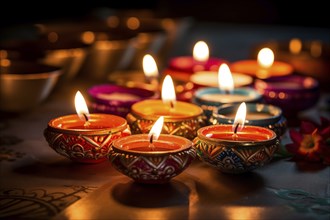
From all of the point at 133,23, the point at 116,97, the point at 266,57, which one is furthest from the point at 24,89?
the point at 133,23

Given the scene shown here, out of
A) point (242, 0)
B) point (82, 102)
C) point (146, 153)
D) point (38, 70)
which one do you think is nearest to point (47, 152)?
point (82, 102)

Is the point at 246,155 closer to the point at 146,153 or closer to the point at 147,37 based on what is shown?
the point at 146,153

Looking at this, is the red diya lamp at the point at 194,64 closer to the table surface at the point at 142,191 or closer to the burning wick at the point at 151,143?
the table surface at the point at 142,191

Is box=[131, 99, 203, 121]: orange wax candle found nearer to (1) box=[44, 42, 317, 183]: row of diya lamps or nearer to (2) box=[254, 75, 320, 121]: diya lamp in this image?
(1) box=[44, 42, 317, 183]: row of diya lamps

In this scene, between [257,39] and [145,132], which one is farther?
[257,39]

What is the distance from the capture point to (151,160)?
111 centimetres

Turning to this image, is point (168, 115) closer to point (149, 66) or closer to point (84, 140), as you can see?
point (84, 140)

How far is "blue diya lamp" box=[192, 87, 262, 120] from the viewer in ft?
5.08

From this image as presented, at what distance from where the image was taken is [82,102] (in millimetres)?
1315

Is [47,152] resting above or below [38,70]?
below

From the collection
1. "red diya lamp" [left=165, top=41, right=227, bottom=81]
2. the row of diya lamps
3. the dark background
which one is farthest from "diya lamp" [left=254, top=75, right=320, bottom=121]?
the dark background

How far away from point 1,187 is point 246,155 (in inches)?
17.7

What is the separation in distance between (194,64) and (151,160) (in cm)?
100

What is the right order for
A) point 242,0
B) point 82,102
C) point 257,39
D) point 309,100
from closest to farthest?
point 82,102, point 309,100, point 257,39, point 242,0
